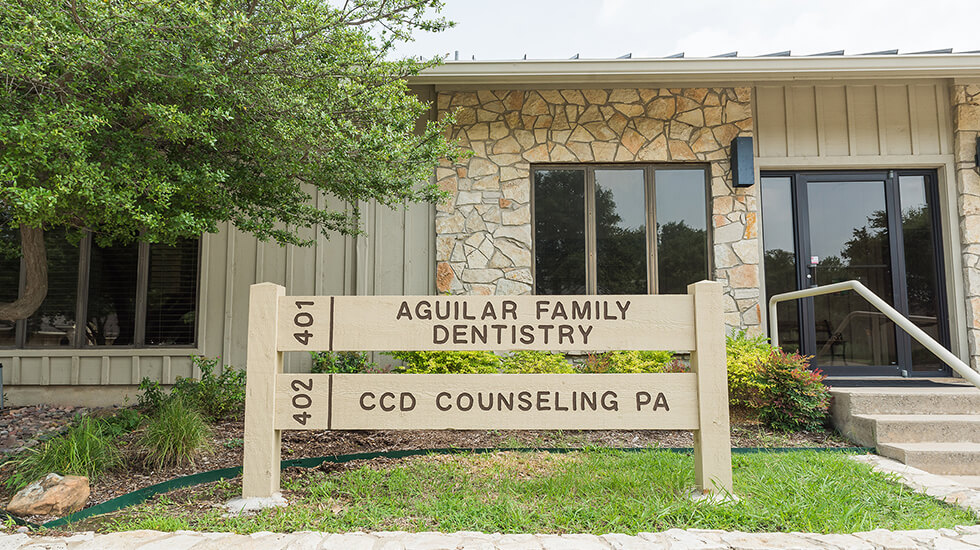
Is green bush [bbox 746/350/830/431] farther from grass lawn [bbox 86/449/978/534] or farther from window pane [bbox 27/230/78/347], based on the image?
window pane [bbox 27/230/78/347]

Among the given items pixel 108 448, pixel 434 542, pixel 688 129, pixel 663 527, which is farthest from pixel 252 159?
pixel 688 129

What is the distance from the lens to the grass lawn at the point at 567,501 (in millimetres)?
2455

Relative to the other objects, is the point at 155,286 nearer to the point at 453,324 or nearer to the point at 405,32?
the point at 405,32

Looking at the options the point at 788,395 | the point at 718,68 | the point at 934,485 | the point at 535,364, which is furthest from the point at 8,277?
the point at 934,485

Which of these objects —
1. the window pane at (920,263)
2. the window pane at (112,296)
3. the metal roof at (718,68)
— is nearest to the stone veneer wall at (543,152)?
the metal roof at (718,68)

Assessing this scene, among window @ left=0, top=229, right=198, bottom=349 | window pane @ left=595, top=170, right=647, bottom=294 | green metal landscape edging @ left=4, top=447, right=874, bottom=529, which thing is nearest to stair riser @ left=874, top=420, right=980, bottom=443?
green metal landscape edging @ left=4, top=447, right=874, bottom=529

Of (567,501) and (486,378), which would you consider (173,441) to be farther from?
(567,501)

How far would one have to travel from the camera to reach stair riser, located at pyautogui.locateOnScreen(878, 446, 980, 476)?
12.0 feet

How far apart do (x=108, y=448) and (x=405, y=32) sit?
134 inches

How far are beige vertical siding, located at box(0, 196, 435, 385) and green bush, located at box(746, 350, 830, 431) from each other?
329 centimetres

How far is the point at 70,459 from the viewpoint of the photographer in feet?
10.6

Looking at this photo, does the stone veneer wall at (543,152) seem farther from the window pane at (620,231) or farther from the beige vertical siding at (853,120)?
the beige vertical siding at (853,120)

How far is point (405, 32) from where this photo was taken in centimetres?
405

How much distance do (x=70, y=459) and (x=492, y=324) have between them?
260cm
